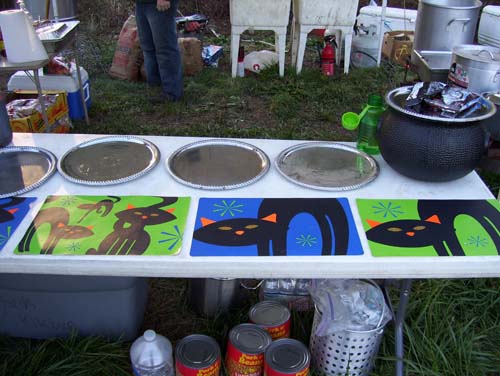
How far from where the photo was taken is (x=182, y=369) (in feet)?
5.42

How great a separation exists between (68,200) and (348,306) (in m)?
1.00

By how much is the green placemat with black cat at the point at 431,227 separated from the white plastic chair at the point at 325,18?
11.8 ft

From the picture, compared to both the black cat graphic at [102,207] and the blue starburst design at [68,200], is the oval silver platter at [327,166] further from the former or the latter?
the blue starburst design at [68,200]

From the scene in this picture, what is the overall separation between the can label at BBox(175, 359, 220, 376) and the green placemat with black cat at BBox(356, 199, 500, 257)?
68 cm

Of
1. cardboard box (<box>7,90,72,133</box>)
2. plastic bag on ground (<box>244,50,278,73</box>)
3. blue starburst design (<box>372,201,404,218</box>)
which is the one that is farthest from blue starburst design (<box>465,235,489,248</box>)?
plastic bag on ground (<box>244,50,278,73</box>)

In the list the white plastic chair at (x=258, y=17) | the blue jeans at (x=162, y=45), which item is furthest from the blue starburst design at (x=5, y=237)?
the white plastic chair at (x=258, y=17)

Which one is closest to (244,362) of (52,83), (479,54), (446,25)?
(479,54)

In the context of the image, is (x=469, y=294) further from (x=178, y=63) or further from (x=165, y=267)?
(x=178, y=63)

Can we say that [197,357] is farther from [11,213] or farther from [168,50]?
[168,50]

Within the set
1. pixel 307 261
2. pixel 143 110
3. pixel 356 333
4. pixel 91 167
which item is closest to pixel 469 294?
pixel 356 333

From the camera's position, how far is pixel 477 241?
142 cm

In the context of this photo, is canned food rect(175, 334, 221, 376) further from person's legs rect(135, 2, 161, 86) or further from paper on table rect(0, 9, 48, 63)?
person's legs rect(135, 2, 161, 86)

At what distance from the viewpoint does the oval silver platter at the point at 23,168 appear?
1610 mm

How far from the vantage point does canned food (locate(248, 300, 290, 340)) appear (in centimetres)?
186
